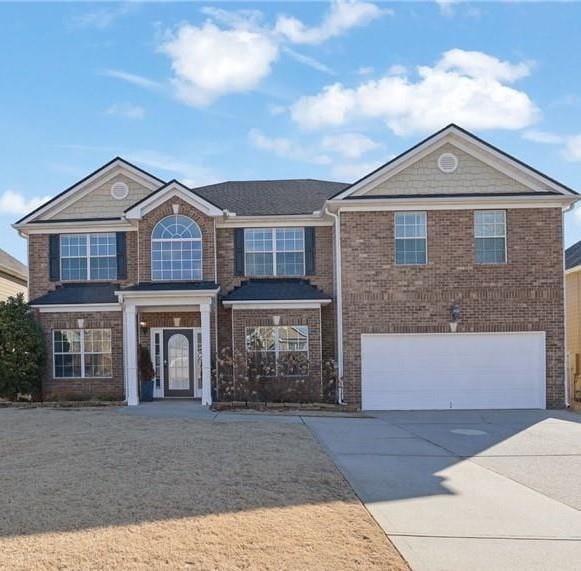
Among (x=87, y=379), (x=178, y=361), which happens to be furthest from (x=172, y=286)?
(x=87, y=379)

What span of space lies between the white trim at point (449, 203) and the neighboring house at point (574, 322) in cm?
532

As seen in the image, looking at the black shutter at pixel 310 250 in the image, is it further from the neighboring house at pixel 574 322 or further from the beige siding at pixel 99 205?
the neighboring house at pixel 574 322

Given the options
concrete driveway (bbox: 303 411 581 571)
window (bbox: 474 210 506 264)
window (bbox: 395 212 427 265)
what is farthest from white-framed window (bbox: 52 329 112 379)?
window (bbox: 474 210 506 264)

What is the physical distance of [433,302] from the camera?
60.5 ft

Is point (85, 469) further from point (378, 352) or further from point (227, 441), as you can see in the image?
point (378, 352)

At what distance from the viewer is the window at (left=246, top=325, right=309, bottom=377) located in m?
18.5

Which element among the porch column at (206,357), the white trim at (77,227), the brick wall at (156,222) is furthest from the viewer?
the white trim at (77,227)

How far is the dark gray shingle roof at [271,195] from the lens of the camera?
20.5 metres

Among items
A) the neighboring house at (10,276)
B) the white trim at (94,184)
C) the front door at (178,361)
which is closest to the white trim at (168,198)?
the white trim at (94,184)

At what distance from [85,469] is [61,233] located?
41.0 ft

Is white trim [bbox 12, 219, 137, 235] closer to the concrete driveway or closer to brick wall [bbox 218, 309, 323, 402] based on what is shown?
brick wall [bbox 218, 309, 323, 402]

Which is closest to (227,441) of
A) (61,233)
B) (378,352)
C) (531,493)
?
(531,493)

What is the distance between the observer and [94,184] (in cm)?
2064

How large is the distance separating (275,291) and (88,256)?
5738mm
